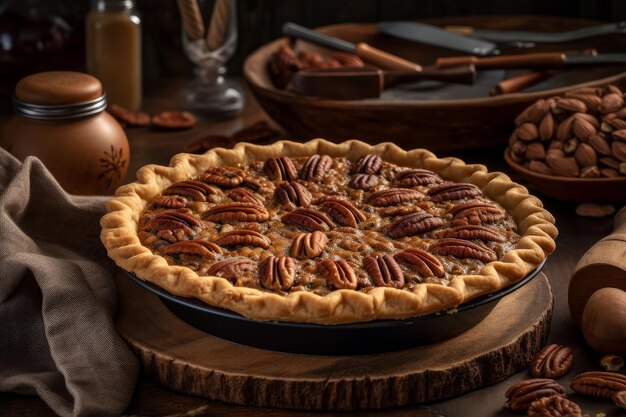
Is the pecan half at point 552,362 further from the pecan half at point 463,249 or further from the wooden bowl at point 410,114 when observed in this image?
the wooden bowl at point 410,114

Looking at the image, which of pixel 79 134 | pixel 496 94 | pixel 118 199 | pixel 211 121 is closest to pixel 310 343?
pixel 118 199

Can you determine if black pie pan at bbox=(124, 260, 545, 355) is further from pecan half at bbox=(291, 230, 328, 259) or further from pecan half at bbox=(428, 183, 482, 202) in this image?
→ pecan half at bbox=(428, 183, 482, 202)

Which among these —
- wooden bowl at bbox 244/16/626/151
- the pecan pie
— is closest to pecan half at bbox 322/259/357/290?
the pecan pie

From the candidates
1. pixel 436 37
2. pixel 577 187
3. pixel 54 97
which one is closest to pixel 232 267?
pixel 54 97

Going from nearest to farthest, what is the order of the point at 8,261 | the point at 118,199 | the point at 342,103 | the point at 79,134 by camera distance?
the point at 8,261
the point at 118,199
the point at 79,134
the point at 342,103

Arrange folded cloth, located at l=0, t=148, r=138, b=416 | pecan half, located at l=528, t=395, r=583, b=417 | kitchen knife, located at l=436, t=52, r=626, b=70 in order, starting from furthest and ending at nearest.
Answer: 1. kitchen knife, located at l=436, t=52, r=626, b=70
2. folded cloth, located at l=0, t=148, r=138, b=416
3. pecan half, located at l=528, t=395, r=583, b=417

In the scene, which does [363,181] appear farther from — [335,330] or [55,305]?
[55,305]

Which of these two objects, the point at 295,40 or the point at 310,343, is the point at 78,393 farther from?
the point at 295,40
